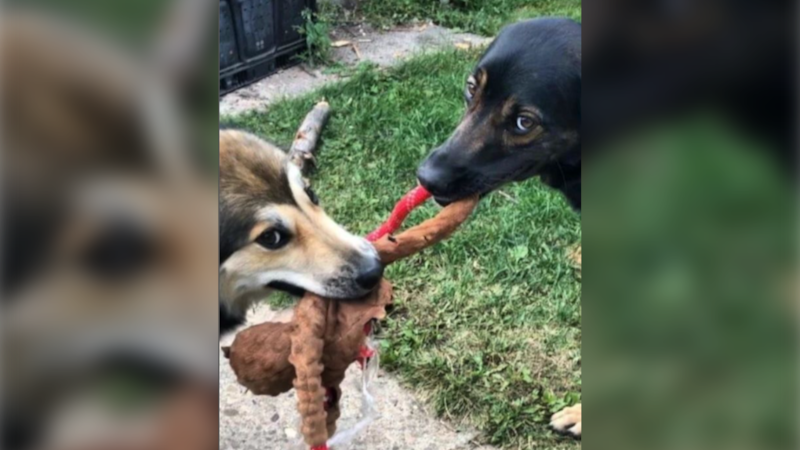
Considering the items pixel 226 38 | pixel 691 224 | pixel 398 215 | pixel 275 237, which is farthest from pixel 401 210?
pixel 691 224

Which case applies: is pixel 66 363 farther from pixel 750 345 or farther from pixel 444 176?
pixel 750 345

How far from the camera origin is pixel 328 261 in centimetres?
191

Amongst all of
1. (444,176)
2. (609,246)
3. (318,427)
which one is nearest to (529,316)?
(609,246)

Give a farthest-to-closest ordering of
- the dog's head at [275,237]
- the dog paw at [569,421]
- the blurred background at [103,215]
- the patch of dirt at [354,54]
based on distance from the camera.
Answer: the dog paw at [569,421], the patch of dirt at [354,54], the dog's head at [275,237], the blurred background at [103,215]

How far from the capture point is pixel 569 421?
2.16 m

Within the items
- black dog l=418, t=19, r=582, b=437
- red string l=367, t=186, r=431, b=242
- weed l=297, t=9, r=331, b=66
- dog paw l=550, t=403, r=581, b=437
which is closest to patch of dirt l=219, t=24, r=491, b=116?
weed l=297, t=9, r=331, b=66

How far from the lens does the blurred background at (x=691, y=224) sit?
192 cm

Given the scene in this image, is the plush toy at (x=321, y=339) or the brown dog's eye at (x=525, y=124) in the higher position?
the brown dog's eye at (x=525, y=124)

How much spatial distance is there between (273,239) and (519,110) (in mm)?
618

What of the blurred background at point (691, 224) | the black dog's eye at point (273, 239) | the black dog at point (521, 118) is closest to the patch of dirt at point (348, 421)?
the black dog's eye at point (273, 239)

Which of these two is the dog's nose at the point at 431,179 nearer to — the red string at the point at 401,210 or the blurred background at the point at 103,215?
the red string at the point at 401,210

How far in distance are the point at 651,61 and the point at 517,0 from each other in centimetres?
34

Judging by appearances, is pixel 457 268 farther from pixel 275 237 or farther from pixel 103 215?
pixel 103 215

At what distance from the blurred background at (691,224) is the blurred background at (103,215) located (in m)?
0.88
